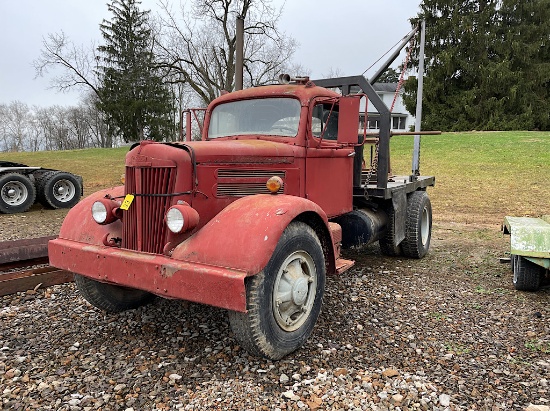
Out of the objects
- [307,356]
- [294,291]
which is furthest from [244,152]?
[307,356]

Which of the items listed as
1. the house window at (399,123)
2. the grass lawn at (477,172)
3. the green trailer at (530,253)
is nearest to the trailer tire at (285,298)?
the green trailer at (530,253)

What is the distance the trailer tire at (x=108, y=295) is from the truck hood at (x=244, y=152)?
1.47m

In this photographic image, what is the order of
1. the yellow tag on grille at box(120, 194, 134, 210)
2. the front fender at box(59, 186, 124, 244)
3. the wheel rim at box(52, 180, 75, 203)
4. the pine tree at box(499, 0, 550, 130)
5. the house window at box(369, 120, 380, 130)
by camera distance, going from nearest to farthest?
the yellow tag on grille at box(120, 194, 134, 210)
the front fender at box(59, 186, 124, 244)
the house window at box(369, 120, 380, 130)
the wheel rim at box(52, 180, 75, 203)
the pine tree at box(499, 0, 550, 130)

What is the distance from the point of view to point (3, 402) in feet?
8.74

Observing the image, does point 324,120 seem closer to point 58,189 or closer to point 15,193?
point 58,189

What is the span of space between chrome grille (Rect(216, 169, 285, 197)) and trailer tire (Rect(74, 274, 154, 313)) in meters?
1.34

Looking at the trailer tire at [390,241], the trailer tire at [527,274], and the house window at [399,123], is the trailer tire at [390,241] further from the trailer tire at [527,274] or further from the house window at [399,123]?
the house window at [399,123]

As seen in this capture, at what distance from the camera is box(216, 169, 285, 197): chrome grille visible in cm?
360

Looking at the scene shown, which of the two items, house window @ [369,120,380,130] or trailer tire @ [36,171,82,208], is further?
trailer tire @ [36,171,82,208]

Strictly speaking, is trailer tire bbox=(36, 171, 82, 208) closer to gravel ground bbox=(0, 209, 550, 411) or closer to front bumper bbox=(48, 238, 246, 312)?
gravel ground bbox=(0, 209, 550, 411)

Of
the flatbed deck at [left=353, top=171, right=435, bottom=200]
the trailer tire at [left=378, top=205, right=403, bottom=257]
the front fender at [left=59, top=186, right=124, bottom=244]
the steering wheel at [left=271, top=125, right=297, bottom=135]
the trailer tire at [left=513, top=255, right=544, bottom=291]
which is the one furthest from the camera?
the trailer tire at [left=378, top=205, right=403, bottom=257]

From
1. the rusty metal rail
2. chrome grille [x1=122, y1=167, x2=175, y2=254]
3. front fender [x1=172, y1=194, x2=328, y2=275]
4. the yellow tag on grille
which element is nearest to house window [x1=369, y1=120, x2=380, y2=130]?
front fender [x1=172, y1=194, x2=328, y2=275]

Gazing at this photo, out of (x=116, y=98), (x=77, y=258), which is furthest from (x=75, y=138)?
(x=77, y=258)

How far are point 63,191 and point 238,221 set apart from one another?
9.36 meters
